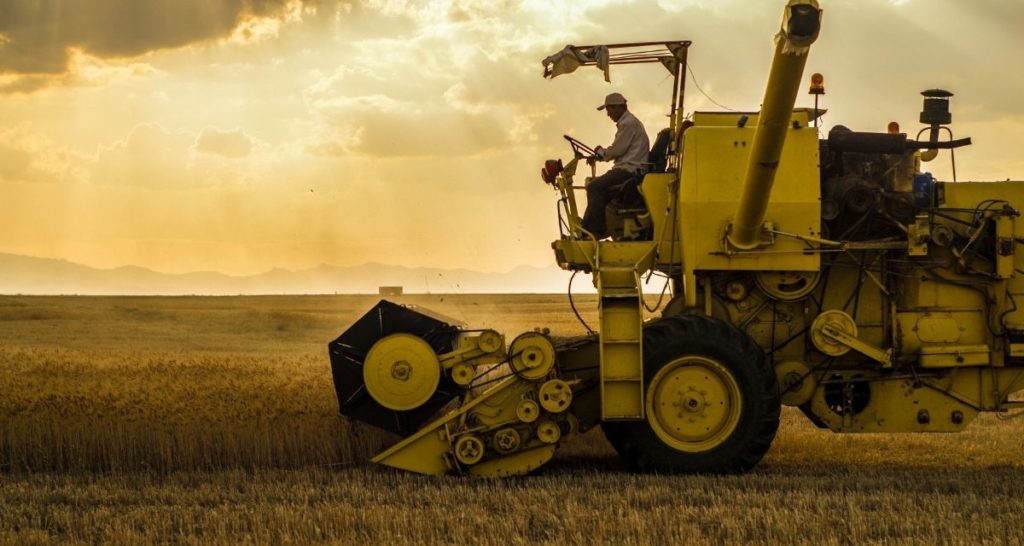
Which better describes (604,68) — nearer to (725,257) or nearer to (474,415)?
(725,257)

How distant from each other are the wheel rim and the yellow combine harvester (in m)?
0.01

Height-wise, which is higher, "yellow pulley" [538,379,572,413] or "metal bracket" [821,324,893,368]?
"metal bracket" [821,324,893,368]

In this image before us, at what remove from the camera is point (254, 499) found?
10.6 metres

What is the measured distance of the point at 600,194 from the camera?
1270 centimetres

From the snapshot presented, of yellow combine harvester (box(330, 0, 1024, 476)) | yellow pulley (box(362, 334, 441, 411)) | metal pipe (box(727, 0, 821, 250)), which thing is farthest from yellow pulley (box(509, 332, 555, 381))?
metal pipe (box(727, 0, 821, 250))

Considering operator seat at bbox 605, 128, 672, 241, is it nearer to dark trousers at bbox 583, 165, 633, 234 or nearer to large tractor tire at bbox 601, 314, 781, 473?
dark trousers at bbox 583, 165, 633, 234

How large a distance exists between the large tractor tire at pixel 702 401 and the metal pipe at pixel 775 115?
3.17 feet

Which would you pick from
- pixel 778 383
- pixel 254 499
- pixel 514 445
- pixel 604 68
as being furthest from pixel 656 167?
A: pixel 254 499

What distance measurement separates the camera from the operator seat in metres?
12.7

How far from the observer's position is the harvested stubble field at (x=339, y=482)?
9328 millimetres

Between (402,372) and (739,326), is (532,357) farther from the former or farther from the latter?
(739,326)

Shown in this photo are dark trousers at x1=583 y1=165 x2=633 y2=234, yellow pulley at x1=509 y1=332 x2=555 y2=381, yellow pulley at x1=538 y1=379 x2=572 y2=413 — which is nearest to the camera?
yellow pulley at x1=538 y1=379 x2=572 y2=413

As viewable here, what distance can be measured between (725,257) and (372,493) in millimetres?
3944

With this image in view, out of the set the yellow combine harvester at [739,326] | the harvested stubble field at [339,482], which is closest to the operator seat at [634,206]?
the yellow combine harvester at [739,326]
